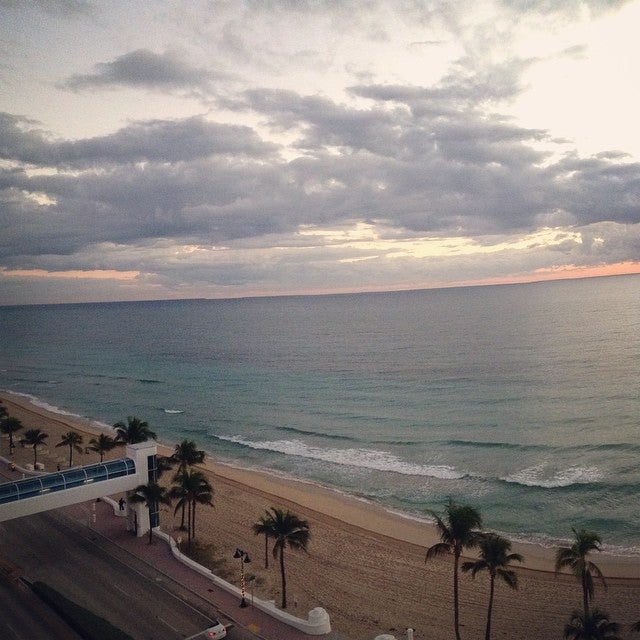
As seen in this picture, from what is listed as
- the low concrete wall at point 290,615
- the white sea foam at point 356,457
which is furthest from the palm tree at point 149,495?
the white sea foam at point 356,457

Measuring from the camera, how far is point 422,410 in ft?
245

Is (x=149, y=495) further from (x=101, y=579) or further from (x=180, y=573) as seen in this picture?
(x=180, y=573)

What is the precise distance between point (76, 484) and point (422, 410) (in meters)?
51.1

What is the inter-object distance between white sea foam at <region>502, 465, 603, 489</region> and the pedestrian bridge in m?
31.9

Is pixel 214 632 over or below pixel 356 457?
over

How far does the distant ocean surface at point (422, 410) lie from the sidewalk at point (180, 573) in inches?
802

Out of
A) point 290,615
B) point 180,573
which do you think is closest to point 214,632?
point 290,615

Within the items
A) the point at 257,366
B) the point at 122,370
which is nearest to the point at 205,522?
the point at 257,366

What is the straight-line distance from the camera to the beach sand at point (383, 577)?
29.3 m

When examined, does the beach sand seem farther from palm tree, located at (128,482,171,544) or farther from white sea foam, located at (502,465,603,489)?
white sea foam, located at (502,465,603,489)

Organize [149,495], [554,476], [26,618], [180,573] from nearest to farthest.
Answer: [26,618]
[180,573]
[149,495]
[554,476]

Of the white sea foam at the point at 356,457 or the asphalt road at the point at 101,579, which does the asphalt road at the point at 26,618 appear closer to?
the asphalt road at the point at 101,579

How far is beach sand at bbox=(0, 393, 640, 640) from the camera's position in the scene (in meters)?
29.3

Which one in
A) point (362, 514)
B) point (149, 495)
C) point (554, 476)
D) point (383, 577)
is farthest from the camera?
point (554, 476)
